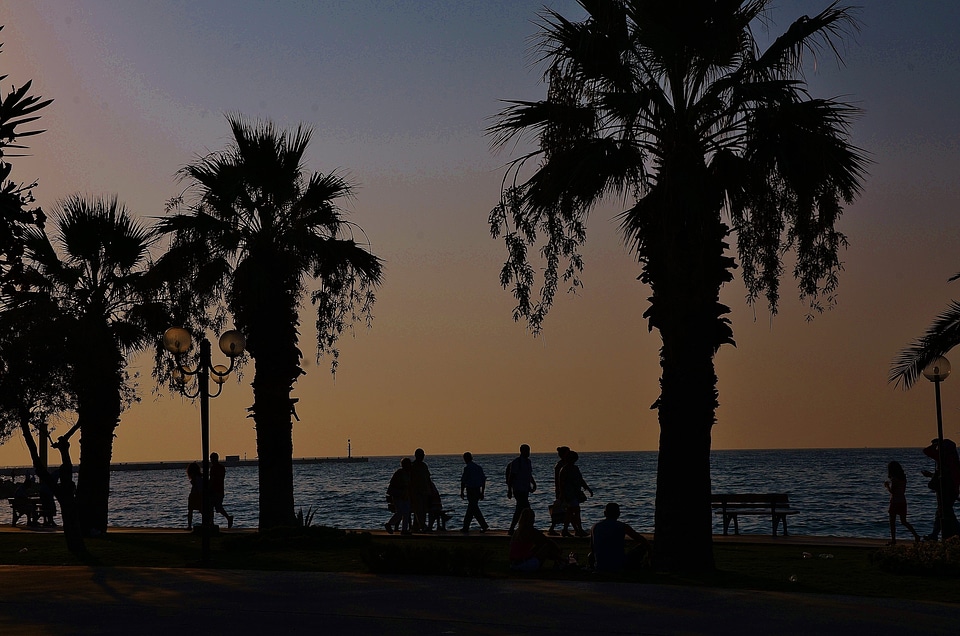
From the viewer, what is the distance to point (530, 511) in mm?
15719

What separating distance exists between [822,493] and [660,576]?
6241 centimetres

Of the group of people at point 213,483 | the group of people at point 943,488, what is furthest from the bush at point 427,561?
the group of people at point 213,483

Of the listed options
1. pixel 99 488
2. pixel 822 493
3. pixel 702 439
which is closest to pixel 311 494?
pixel 822 493

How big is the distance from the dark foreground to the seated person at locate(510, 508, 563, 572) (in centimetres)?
121

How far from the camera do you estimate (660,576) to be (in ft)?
51.3

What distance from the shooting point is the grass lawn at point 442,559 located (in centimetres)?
1473

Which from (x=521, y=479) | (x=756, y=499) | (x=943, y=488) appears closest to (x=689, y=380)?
(x=943, y=488)

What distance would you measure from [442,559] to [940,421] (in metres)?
9.64

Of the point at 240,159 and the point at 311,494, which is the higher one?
the point at 240,159

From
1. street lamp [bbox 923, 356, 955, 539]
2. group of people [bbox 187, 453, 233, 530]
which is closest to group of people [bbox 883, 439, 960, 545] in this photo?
street lamp [bbox 923, 356, 955, 539]

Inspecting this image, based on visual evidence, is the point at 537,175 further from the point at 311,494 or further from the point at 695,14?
the point at 311,494

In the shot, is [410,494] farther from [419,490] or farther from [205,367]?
[205,367]

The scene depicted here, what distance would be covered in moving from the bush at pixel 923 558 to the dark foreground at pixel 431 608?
11.8ft

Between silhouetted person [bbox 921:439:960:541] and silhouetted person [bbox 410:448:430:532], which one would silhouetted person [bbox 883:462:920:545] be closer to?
silhouetted person [bbox 921:439:960:541]
